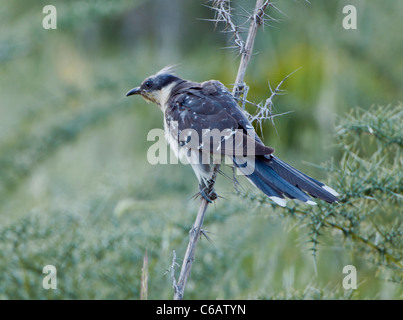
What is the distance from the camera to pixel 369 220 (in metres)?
2.07

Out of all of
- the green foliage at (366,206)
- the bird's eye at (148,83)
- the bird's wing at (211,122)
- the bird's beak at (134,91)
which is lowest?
the green foliage at (366,206)

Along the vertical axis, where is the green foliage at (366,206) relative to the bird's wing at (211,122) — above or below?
below

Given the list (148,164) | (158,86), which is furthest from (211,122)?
(148,164)

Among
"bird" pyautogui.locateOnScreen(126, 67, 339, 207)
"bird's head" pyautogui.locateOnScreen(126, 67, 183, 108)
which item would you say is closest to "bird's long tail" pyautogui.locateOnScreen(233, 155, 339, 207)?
"bird" pyautogui.locateOnScreen(126, 67, 339, 207)

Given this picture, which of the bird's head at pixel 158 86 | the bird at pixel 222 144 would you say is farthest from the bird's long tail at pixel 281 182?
the bird's head at pixel 158 86

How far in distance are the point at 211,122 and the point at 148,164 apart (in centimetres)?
216

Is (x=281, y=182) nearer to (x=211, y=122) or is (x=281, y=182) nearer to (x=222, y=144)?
(x=222, y=144)

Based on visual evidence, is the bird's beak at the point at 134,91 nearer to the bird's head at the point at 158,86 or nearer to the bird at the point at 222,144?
the bird's head at the point at 158,86

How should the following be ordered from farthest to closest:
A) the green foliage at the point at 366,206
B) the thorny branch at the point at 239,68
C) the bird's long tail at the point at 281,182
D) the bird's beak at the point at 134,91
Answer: the bird's beak at the point at 134,91, the green foliage at the point at 366,206, the bird's long tail at the point at 281,182, the thorny branch at the point at 239,68

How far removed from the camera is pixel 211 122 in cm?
207

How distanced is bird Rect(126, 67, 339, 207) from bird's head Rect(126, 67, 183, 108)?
0.05m

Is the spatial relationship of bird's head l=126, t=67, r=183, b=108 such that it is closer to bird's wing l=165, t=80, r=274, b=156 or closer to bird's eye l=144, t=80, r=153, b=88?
bird's eye l=144, t=80, r=153, b=88

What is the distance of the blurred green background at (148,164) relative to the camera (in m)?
2.50

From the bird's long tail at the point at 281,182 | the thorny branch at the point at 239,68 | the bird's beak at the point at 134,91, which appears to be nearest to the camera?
the thorny branch at the point at 239,68
